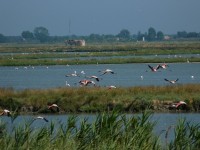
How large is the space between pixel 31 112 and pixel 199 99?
698 centimetres

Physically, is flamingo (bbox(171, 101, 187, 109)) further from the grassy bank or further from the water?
the water

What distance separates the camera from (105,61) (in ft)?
270

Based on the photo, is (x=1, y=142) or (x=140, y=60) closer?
(x=1, y=142)

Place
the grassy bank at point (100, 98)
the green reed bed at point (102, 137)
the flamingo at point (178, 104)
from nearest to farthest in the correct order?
the green reed bed at point (102, 137) → the flamingo at point (178, 104) → the grassy bank at point (100, 98)

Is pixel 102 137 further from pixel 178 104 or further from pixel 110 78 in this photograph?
pixel 110 78

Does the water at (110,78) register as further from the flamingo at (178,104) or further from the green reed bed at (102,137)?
the green reed bed at (102,137)

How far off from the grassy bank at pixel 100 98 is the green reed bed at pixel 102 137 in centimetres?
1186

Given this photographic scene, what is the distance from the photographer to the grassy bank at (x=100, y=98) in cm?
3166

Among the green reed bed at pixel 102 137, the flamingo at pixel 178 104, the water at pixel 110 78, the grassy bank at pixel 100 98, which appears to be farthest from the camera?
the water at pixel 110 78

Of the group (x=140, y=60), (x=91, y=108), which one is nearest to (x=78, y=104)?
(x=91, y=108)

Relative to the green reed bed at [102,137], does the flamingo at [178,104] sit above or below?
below

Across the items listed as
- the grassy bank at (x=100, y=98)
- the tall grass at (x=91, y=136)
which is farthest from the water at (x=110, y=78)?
the tall grass at (x=91, y=136)

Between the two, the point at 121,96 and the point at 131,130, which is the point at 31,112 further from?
Result: the point at 131,130

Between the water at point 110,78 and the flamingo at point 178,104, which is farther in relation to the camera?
the water at point 110,78
